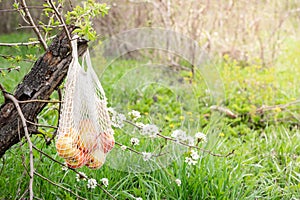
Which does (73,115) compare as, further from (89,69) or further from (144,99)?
(144,99)

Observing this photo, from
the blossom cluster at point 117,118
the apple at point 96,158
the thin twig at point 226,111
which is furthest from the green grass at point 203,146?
the blossom cluster at point 117,118

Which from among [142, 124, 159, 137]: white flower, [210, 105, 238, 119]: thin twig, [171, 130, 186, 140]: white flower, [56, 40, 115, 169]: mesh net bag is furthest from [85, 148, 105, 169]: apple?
[210, 105, 238, 119]: thin twig

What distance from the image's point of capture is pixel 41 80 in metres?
1.64

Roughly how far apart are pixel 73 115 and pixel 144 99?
7.57 ft

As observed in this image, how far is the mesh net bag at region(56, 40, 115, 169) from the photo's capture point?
4.78 feet

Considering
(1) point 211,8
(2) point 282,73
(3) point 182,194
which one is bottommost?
(2) point 282,73

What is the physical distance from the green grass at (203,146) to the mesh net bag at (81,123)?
→ 0.62 feet

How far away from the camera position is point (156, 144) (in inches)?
91.8

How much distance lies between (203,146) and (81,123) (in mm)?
1007

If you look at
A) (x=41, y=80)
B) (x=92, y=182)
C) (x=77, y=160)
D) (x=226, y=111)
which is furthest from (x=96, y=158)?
(x=226, y=111)

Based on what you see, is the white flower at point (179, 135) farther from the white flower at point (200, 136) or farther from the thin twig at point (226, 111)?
the thin twig at point (226, 111)

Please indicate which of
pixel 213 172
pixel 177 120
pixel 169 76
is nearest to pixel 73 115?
pixel 213 172

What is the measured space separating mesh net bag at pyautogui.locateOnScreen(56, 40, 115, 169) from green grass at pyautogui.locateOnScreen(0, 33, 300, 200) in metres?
0.19

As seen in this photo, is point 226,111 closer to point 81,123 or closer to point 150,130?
point 150,130
